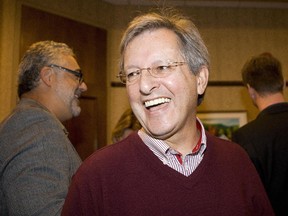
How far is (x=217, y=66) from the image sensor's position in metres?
3.06

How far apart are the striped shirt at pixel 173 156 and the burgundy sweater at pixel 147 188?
0.09 feet

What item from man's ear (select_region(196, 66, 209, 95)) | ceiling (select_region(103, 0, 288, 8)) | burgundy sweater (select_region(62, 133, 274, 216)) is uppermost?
ceiling (select_region(103, 0, 288, 8))

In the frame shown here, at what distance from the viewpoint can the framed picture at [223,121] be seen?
2920mm

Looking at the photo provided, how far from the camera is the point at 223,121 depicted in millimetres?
2945

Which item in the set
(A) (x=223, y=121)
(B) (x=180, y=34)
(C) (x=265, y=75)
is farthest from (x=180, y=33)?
(A) (x=223, y=121)

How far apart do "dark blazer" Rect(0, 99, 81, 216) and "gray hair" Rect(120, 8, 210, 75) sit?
0.42 m

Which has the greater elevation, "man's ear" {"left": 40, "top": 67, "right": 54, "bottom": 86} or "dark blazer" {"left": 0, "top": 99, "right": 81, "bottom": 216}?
"man's ear" {"left": 40, "top": 67, "right": 54, "bottom": 86}

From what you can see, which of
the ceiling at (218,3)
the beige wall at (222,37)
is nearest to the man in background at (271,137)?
the beige wall at (222,37)

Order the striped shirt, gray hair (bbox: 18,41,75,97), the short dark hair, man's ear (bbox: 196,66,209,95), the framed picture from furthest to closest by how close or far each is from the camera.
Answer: the framed picture
the short dark hair
gray hair (bbox: 18,41,75,97)
man's ear (bbox: 196,66,209,95)
the striped shirt

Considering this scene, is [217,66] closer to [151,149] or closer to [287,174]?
[287,174]

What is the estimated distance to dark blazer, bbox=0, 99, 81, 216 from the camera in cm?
113

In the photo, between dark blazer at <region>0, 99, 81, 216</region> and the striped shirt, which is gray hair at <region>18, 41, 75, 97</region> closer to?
dark blazer at <region>0, 99, 81, 216</region>

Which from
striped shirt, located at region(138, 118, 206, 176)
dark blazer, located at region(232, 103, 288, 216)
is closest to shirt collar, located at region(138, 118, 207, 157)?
striped shirt, located at region(138, 118, 206, 176)

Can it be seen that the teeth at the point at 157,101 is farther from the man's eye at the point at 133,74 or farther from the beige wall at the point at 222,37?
the beige wall at the point at 222,37
